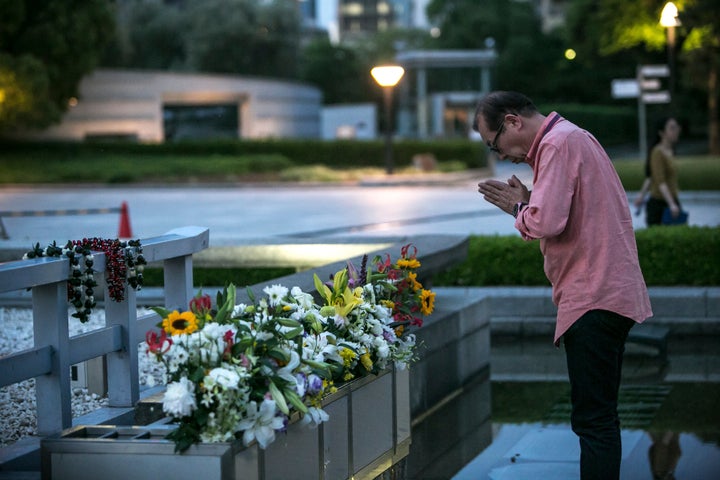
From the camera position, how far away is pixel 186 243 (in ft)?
20.0

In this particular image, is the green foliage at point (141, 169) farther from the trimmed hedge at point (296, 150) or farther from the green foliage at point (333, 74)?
the green foliage at point (333, 74)

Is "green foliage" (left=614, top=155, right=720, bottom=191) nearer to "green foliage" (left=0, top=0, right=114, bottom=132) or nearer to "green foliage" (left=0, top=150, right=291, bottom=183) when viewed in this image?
"green foliage" (left=0, top=150, right=291, bottom=183)

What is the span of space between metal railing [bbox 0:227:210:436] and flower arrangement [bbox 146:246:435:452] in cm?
60

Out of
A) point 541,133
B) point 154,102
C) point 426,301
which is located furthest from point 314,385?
point 154,102

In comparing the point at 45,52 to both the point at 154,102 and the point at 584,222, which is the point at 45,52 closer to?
the point at 154,102

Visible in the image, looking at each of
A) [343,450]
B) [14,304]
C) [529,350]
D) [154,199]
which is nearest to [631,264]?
[343,450]

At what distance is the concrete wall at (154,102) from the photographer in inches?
2201

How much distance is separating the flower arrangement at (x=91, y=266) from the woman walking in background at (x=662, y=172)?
7.59 meters

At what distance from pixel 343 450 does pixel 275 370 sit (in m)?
0.99

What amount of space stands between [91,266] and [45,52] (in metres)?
44.8

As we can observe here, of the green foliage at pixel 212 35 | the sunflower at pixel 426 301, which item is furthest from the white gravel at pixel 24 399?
the green foliage at pixel 212 35

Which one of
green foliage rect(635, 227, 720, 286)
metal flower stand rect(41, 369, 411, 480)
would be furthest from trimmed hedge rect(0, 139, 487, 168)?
metal flower stand rect(41, 369, 411, 480)

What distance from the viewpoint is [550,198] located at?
4.77 meters

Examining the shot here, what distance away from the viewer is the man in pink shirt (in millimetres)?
4812
